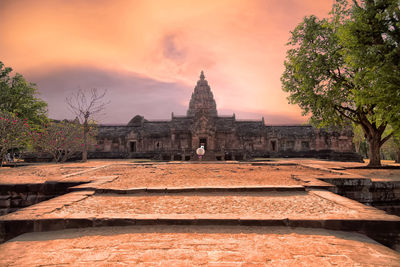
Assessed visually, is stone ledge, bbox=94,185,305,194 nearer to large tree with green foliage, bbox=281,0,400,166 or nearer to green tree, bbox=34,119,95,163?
large tree with green foliage, bbox=281,0,400,166

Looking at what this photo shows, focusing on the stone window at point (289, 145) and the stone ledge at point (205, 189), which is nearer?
the stone ledge at point (205, 189)

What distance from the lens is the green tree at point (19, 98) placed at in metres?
24.6

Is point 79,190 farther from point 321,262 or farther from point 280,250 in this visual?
point 321,262

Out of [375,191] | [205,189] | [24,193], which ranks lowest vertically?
[375,191]

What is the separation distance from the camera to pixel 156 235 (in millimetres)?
3621

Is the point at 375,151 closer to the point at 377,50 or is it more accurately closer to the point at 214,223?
the point at 377,50

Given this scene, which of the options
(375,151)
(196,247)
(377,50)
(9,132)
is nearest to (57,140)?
(9,132)

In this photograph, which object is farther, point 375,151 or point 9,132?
point 9,132

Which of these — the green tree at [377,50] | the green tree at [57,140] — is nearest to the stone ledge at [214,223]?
the green tree at [377,50]

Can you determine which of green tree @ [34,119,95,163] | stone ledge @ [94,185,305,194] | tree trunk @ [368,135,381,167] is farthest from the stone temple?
stone ledge @ [94,185,305,194]

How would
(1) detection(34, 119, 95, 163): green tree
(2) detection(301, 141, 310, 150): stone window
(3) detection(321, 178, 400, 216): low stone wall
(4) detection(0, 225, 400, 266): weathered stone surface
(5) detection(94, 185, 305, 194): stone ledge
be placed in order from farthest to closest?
1. (2) detection(301, 141, 310, 150): stone window
2. (1) detection(34, 119, 95, 163): green tree
3. (3) detection(321, 178, 400, 216): low stone wall
4. (5) detection(94, 185, 305, 194): stone ledge
5. (4) detection(0, 225, 400, 266): weathered stone surface

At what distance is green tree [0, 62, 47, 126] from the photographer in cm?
2458

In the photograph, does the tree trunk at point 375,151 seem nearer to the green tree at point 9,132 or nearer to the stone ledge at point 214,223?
the stone ledge at point 214,223

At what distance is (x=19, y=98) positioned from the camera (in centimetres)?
2588
